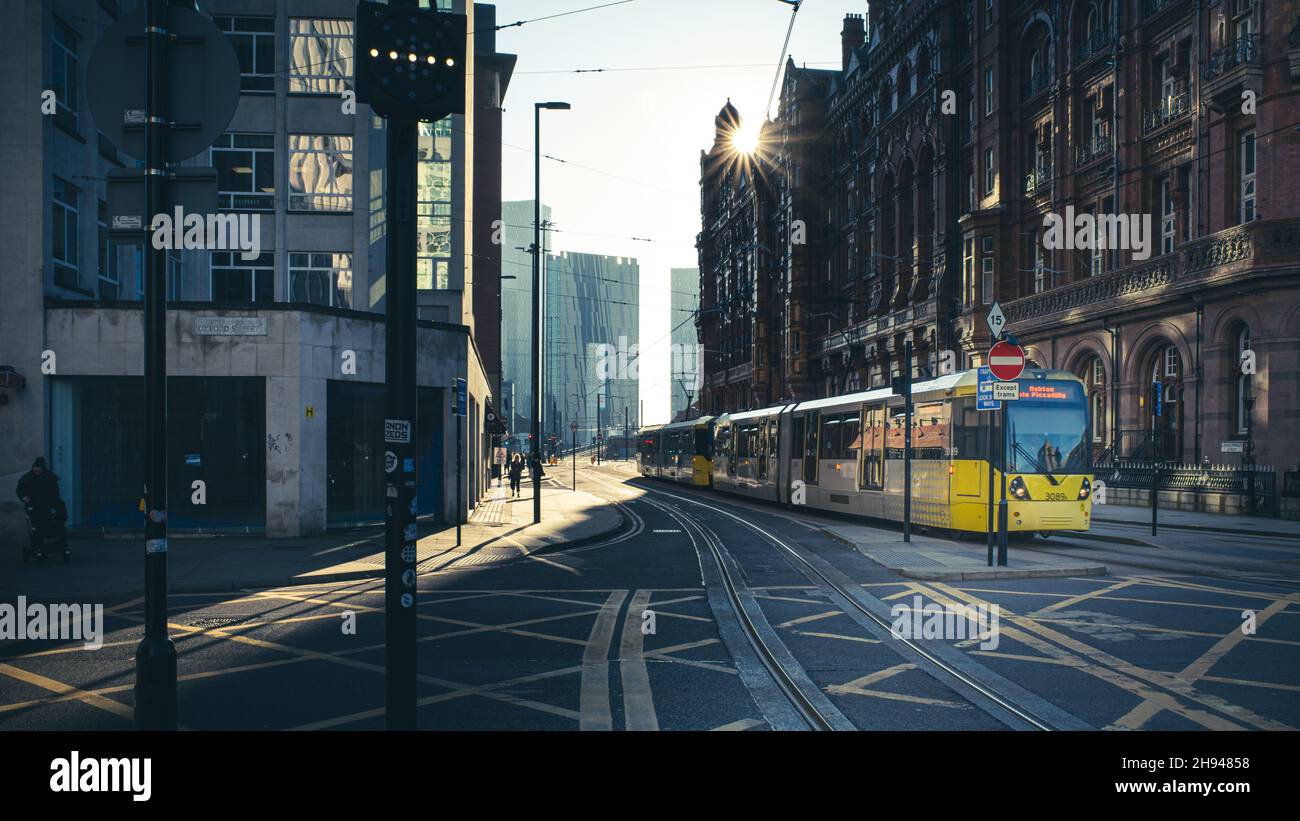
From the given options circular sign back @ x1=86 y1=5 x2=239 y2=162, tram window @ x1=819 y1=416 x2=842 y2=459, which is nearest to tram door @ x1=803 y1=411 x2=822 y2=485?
tram window @ x1=819 y1=416 x2=842 y2=459

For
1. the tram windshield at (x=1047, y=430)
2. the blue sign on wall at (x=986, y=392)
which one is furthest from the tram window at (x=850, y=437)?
the blue sign on wall at (x=986, y=392)

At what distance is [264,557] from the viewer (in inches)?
628

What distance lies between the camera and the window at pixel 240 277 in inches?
1111

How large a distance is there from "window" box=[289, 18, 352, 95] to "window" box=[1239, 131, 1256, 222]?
26057 mm

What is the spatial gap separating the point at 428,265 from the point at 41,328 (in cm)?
1729

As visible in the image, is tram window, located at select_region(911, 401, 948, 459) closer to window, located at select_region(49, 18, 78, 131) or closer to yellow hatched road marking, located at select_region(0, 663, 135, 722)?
yellow hatched road marking, located at select_region(0, 663, 135, 722)

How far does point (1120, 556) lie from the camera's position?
16.5 m

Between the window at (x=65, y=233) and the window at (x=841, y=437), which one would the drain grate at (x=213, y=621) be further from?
the window at (x=841, y=437)

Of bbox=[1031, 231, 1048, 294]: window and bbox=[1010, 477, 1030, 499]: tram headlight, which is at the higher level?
bbox=[1031, 231, 1048, 294]: window

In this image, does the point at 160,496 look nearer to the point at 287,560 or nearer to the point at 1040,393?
the point at 287,560

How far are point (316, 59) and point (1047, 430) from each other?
21.4 meters

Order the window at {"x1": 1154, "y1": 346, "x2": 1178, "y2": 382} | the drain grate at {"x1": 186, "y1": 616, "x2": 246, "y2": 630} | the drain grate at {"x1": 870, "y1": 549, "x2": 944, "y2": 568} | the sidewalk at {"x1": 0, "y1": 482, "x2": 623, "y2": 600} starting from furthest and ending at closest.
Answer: the window at {"x1": 1154, "y1": 346, "x2": 1178, "y2": 382} → the drain grate at {"x1": 870, "y1": 549, "x2": 944, "y2": 568} → the sidewalk at {"x1": 0, "y1": 482, "x2": 623, "y2": 600} → the drain grate at {"x1": 186, "y1": 616, "x2": 246, "y2": 630}

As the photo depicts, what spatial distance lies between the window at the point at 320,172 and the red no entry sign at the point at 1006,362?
19.8m

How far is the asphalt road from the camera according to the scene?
635 cm
